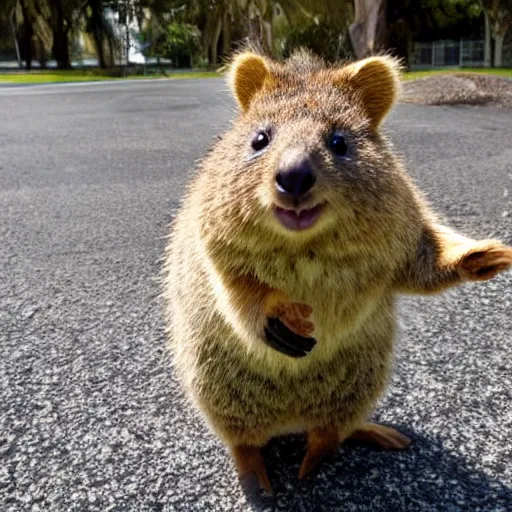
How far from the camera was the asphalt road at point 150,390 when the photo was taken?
202 cm

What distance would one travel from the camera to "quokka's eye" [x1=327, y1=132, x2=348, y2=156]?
1850 mm

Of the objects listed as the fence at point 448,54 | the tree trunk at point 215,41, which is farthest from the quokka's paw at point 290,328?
the tree trunk at point 215,41

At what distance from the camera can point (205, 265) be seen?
81.5 inches

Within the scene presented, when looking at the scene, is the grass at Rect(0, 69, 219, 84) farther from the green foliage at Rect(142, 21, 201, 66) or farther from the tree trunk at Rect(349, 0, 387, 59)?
the tree trunk at Rect(349, 0, 387, 59)

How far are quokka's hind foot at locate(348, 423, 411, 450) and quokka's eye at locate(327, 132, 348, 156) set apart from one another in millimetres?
929

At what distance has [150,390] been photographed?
2.63 meters

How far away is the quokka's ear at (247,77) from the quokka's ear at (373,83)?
0.24 metres

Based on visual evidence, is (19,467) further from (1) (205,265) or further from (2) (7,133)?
(2) (7,133)

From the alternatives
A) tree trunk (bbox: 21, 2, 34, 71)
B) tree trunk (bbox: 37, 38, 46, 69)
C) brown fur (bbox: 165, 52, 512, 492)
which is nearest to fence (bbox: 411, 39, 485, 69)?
tree trunk (bbox: 21, 2, 34, 71)

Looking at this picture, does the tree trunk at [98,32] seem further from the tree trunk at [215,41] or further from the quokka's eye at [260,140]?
the quokka's eye at [260,140]

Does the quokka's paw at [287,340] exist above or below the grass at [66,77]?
above

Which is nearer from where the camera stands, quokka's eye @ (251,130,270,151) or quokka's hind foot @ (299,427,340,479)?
quokka's eye @ (251,130,270,151)

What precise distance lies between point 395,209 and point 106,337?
5.62ft

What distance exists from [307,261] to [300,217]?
168 mm
